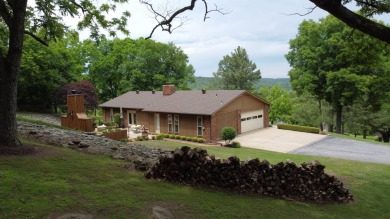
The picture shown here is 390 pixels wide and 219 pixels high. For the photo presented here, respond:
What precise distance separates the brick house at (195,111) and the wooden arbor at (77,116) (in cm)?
1104

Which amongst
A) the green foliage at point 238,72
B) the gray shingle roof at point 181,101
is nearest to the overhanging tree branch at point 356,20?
the gray shingle roof at point 181,101

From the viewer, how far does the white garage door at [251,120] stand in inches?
1293

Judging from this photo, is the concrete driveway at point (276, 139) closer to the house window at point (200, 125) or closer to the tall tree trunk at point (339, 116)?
the house window at point (200, 125)

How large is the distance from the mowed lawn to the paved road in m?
11.6

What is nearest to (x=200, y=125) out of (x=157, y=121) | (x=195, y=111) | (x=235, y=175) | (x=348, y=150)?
(x=195, y=111)

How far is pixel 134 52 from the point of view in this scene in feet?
159

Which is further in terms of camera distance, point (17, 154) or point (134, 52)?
point (134, 52)

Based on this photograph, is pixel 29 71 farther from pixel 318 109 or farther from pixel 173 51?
pixel 318 109

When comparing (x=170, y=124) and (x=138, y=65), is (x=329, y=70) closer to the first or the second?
(x=170, y=124)

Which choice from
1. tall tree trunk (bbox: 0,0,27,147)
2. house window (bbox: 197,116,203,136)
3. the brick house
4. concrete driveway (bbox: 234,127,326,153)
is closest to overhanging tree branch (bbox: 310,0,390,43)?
tall tree trunk (bbox: 0,0,27,147)

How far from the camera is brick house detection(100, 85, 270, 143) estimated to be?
29.4 metres

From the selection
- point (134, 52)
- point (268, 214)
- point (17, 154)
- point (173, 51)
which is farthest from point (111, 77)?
point (268, 214)

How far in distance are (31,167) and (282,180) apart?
22.0 ft

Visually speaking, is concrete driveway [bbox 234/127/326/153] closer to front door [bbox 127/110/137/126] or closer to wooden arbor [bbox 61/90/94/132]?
wooden arbor [bbox 61/90/94/132]
